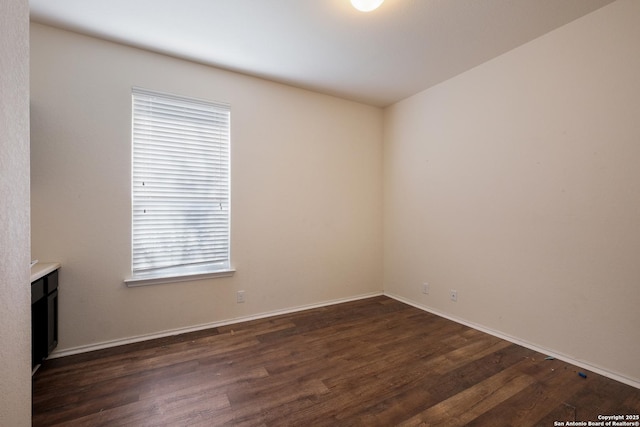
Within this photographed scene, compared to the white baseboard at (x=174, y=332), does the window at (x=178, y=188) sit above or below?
above

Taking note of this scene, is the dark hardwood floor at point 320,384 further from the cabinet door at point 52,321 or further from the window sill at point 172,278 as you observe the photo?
the window sill at point 172,278

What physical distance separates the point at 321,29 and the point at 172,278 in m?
2.76

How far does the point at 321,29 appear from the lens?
2416 millimetres

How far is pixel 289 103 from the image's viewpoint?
3479mm

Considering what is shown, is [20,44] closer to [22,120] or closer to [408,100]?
[22,120]

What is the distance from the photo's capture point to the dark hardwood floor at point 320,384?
5.75ft

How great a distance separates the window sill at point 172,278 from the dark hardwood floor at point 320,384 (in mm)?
565

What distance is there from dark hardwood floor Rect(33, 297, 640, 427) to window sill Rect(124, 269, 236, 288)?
56cm

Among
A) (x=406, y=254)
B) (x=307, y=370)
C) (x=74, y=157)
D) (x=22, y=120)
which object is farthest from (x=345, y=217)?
(x=22, y=120)

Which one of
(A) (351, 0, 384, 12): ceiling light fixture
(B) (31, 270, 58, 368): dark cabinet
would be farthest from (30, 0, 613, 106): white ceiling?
(B) (31, 270, 58, 368): dark cabinet

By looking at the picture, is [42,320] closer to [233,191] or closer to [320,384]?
[233,191]

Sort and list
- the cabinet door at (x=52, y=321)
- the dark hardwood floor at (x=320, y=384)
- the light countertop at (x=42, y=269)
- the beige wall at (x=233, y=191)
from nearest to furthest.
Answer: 1. the dark hardwood floor at (x=320, y=384)
2. the light countertop at (x=42, y=269)
3. the cabinet door at (x=52, y=321)
4. the beige wall at (x=233, y=191)

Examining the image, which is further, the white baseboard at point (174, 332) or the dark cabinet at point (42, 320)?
the white baseboard at point (174, 332)

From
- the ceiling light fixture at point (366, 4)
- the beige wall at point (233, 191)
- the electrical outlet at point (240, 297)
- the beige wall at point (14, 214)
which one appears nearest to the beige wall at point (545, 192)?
the beige wall at point (233, 191)
